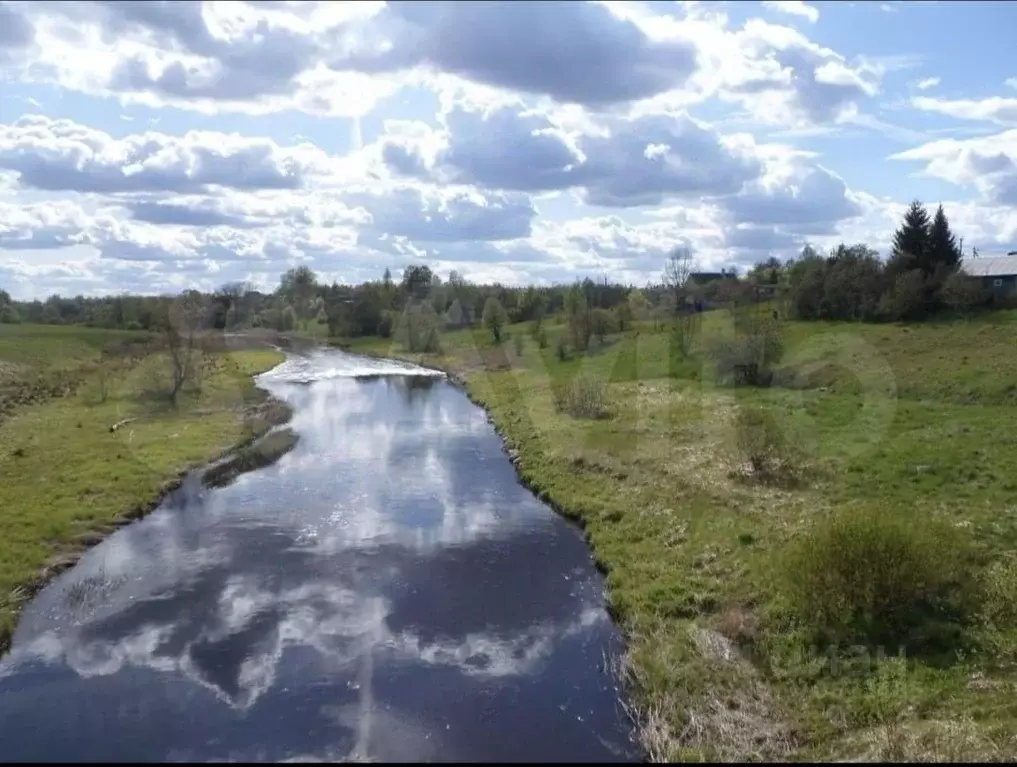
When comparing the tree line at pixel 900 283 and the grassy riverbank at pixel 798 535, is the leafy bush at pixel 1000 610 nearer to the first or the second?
the grassy riverbank at pixel 798 535

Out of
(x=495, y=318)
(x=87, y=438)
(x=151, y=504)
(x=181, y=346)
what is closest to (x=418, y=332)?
(x=495, y=318)

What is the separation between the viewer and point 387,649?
55.7 feet

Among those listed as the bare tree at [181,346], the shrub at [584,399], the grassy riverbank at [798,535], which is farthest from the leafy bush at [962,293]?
the bare tree at [181,346]

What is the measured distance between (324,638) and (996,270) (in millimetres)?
74427

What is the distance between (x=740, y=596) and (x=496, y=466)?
59.1 ft

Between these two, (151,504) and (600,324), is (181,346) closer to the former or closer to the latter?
(151,504)

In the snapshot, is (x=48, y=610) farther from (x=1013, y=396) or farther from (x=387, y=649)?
(x=1013, y=396)

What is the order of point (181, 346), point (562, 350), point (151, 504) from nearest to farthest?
point (151, 504)
point (181, 346)
point (562, 350)

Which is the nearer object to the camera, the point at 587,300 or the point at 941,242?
the point at 941,242

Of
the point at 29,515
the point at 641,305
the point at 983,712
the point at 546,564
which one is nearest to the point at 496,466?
the point at 546,564

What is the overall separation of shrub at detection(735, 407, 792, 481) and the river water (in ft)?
21.9

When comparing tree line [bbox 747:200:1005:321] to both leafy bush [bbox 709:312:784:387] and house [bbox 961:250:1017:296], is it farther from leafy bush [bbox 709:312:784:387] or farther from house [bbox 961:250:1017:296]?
leafy bush [bbox 709:312:784:387]

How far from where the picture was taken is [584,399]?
4206cm

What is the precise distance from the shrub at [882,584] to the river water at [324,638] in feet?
14.2
